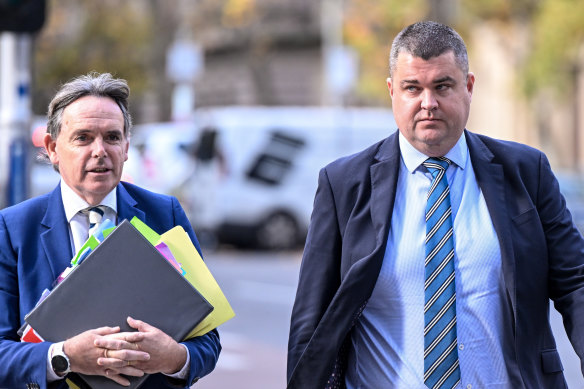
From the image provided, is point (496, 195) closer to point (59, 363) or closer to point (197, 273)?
point (197, 273)

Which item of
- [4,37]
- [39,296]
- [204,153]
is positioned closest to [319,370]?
[39,296]

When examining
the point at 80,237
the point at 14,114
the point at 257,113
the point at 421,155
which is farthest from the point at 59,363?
the point at 257,113

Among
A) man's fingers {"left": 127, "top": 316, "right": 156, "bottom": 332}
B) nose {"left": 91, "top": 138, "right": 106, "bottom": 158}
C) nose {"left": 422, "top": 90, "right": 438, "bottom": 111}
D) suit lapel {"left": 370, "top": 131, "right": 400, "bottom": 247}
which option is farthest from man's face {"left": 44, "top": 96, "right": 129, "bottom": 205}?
nose {"left": 422, "top": 90, "right": 438, "bottom": 111}

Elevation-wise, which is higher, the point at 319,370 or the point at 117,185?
the point at 117,185

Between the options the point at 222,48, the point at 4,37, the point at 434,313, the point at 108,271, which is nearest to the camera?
the point at 108,271

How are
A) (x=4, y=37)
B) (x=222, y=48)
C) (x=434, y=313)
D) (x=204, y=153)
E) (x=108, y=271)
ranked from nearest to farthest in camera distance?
1. (x=108, y=271)
2. (x=434, y=313)
3. (x=4, y=37)
4. (x=204, y=153)
5. (x=222, y=48)

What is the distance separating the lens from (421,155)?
3.71m

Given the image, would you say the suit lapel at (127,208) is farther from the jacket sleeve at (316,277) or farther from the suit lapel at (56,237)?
the jacket sleeve at (316,277)

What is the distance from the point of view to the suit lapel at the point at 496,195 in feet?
11.5

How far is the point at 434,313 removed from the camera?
3.53m

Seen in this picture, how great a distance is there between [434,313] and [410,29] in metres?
0.87

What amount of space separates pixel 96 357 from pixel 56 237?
0.47 meters

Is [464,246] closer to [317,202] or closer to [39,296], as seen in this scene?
[317,202]

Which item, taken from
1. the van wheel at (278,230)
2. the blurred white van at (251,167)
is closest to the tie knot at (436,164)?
the blurred white van at (251,167)
